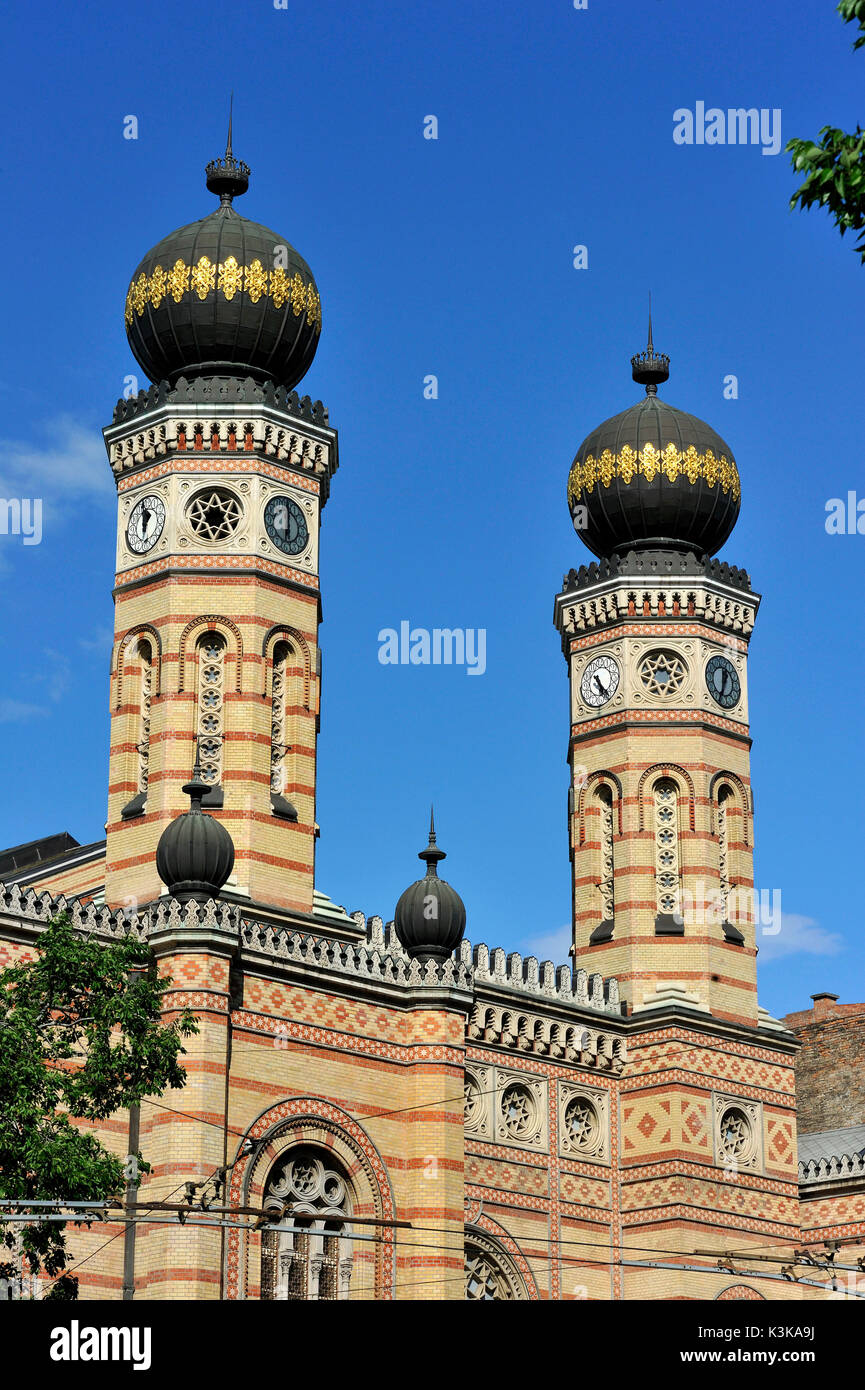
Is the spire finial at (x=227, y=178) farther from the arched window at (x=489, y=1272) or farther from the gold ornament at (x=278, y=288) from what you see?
the arched window at (x=489, y=1272)

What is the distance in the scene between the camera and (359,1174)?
3628cm

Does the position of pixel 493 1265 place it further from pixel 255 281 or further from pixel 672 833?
pixel 255 281

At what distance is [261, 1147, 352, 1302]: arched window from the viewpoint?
115 ft

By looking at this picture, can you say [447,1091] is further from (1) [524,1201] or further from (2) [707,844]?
(2) [707,844]

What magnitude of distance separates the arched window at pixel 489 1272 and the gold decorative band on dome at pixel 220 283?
17.0 metres

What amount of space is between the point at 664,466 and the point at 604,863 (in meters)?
8.23

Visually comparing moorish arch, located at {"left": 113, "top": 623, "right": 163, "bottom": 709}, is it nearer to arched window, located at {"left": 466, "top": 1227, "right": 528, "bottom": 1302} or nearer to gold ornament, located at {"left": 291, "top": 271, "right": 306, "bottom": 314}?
gold ornament, located at {"left": 291, "top": 271, "right": 306, "bottom": 314}

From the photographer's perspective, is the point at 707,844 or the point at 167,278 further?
the point at 707,844

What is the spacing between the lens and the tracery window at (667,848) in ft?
145

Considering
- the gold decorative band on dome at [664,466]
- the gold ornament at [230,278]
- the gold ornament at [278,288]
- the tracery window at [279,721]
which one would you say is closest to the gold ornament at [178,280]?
the gold ornament at [230,278]

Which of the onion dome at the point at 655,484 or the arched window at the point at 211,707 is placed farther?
the onion dome at the point at 655,484

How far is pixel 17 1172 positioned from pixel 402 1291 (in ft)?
34.6

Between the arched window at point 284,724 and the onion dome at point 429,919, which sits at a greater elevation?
the arched window at point 284,724
